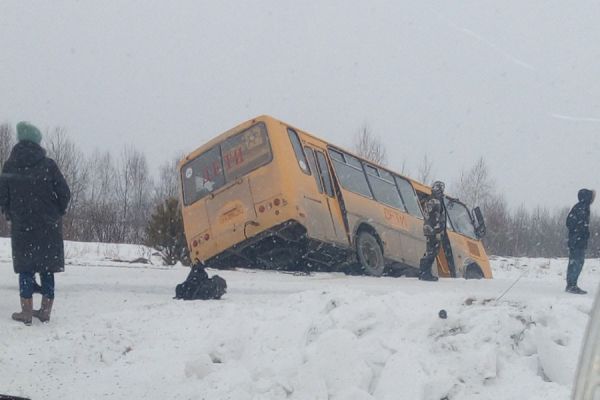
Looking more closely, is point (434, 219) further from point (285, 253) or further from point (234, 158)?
point (234, 158)

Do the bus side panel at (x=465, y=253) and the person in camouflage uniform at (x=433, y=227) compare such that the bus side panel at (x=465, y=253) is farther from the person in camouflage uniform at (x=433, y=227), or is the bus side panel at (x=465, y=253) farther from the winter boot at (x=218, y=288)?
the winter boot at (x=218, y=288)

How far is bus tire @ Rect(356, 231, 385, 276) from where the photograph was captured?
1288 cm

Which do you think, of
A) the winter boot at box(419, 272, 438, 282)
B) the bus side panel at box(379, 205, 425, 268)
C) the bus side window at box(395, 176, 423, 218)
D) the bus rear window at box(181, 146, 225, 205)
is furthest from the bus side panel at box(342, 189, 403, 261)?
the bus rear window at box(181, 146, 225, 205)

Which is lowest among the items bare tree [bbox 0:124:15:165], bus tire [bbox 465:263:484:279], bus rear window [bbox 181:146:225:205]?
bus tire [bbox 465:263:484:279]

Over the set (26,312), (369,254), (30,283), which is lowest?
(26,312)

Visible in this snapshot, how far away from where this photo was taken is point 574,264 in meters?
10.4

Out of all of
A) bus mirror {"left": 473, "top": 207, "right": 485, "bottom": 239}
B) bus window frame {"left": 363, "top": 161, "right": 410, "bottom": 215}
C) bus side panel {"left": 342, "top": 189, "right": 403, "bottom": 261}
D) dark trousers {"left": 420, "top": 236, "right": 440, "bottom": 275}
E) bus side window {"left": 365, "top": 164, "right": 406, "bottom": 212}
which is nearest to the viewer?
dark trousers {"left": 420, "top": 236, "right": 440, "bottom": 275}

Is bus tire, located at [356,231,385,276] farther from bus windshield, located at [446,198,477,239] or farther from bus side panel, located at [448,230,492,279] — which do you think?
bus windshield, located at [446,198,477,239]

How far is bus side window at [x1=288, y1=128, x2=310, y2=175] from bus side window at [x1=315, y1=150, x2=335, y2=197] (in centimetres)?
55

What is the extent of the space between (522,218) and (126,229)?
22.0 meters

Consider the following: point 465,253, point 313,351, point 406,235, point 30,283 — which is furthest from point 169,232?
point 313,351

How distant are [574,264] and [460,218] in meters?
7.43

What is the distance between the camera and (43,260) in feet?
20.4

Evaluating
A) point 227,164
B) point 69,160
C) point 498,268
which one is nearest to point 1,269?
point 227,164
